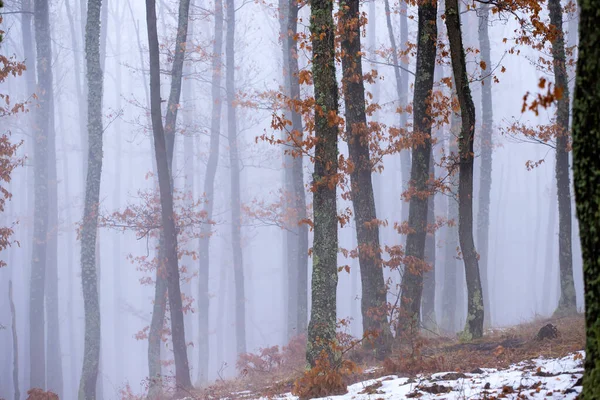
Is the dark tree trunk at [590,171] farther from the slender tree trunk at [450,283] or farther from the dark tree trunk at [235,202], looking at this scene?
the dark tree trunk at [235,202]

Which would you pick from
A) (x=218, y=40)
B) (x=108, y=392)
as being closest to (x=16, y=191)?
(x=108, y=392)

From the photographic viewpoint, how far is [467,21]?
32.9 metres

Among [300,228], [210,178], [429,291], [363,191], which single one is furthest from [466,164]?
[210,178]

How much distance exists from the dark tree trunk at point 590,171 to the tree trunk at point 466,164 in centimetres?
599

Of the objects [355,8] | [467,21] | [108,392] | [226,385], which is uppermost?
[467,21]

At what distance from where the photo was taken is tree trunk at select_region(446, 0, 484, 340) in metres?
9.35

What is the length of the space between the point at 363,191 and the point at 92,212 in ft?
27.5

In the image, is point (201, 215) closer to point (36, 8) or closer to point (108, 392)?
point (36, 8)

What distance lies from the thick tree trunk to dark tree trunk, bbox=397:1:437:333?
8.98 meters

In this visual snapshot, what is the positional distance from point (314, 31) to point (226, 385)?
30.2ft

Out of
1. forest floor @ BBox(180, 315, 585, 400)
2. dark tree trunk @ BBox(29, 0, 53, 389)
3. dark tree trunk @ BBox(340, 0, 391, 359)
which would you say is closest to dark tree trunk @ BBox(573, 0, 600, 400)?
forest floor @ BBox(180, 315, 585, 400)

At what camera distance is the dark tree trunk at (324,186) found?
8672 mm

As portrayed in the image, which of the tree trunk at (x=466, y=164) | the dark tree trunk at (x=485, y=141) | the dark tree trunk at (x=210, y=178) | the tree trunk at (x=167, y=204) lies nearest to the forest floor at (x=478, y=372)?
the tree trunk at (x=466, y=164)

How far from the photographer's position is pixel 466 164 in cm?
1063
